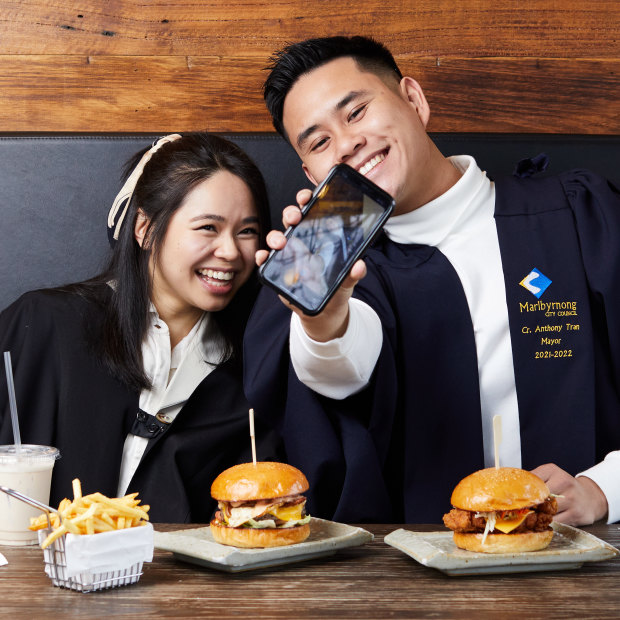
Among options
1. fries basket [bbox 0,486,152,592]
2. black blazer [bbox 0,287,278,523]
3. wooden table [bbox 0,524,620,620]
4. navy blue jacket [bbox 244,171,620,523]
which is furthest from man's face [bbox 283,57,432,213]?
fries basket [bbox 0,486,152,592]

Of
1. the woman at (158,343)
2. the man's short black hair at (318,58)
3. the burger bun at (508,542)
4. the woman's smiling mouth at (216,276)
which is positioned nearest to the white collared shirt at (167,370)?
the woman at (158,343)

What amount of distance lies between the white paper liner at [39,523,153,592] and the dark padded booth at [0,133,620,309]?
4.20 ft

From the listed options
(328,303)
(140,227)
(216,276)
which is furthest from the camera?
(140,227)

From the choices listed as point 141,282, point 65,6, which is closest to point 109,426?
point 141,282

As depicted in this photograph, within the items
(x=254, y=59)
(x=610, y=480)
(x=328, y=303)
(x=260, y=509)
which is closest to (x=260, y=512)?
(x=260, y=509)

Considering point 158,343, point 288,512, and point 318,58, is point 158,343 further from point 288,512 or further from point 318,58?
point 288,512

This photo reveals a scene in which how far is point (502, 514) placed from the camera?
1189 mm

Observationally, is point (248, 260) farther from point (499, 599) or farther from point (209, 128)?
point (499, 599)

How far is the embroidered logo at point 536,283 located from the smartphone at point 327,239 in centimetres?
56

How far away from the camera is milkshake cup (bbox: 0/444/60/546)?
1302 millimetres

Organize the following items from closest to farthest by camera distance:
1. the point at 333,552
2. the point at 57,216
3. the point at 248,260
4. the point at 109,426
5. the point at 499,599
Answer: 1. the point at 499,599
2. the point at 333,552
3. the point at 109,426
4. the point at 248,260
5. the point at 57,216

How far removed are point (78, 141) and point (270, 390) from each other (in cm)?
103

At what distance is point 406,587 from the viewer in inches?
42.8

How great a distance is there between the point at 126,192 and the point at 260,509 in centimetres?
116
